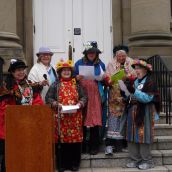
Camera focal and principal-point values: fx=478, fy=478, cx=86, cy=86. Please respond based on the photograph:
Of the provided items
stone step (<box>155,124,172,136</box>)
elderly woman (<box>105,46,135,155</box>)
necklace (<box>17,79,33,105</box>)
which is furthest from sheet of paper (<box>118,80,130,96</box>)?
necklace (<box>17,79,33,105</box>)

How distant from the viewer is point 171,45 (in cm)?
1121

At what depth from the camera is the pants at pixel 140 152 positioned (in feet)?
24.5

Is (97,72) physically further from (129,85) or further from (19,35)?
(19,35)

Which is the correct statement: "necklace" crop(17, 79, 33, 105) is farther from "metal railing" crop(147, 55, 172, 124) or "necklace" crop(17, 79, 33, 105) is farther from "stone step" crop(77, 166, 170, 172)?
"metal railing" crop(147, 55, 172, 124)

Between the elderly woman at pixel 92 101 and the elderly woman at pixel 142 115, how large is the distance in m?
0.53

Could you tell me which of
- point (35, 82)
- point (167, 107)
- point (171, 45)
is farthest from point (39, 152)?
point (171, 45)

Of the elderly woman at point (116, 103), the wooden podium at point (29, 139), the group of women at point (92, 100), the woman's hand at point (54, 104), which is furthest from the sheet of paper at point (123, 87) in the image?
the wooden podium at point (29, 139)

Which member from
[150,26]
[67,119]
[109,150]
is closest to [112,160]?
[109,150]

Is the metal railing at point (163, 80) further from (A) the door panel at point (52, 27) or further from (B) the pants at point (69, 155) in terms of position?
(A) the door panel at point (52, 27)

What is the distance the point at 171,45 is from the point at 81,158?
15.1ft

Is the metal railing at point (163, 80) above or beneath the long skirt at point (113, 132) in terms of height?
above

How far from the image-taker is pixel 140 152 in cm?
751

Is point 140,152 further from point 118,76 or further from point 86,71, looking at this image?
point 86,71

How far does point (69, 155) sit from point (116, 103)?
1.17 m
